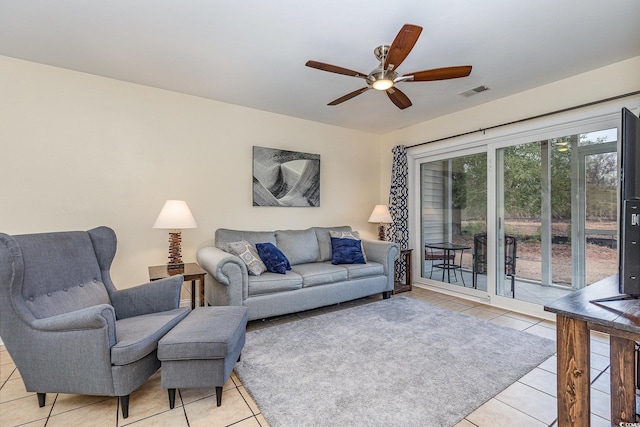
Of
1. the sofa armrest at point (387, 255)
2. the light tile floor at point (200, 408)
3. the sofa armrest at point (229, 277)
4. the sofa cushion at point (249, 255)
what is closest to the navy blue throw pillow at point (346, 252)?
the sofa armrest at point (387, 255)

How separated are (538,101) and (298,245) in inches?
129

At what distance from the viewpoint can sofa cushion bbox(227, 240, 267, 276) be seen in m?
3.19

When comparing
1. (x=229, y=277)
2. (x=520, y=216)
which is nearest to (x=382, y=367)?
(x=229, y=277)

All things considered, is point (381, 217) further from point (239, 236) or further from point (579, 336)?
point (579, 336)

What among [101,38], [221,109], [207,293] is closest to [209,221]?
[207,293]

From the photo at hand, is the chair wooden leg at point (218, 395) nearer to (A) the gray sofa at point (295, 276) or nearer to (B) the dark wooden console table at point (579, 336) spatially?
(A) the gray sofa at point (295, 276)

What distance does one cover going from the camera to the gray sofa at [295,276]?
9.59 feet

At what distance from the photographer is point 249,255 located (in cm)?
329

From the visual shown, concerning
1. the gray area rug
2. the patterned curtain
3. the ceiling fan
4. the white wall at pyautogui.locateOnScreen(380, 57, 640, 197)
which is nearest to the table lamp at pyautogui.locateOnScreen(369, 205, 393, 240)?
the patterned curtain

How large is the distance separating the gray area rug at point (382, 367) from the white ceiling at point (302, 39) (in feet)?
8.39

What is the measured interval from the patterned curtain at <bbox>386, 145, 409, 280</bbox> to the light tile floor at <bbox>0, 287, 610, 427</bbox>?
8.73 feet

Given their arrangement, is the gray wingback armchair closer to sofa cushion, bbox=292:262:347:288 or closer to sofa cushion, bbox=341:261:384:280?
sofa cushion, bbox=292:262:347:288

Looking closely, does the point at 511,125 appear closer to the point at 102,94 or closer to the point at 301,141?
the point at 301,141

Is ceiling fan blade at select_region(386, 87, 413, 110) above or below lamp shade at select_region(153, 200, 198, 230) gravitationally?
above
